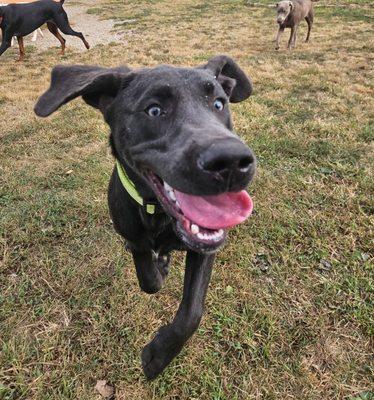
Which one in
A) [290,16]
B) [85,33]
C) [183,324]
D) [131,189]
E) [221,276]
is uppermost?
[131,189]

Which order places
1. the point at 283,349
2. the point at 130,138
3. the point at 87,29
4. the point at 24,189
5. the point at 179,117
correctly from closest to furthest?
the point at 179,117 < the point at 130,138 < the point at 283,349 < the point at 24,189 < the point at 87,29

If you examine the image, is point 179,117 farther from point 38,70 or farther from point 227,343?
point 38,70

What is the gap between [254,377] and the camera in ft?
8.33

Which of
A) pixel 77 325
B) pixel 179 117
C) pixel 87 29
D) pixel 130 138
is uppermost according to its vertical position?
pixel 179 117

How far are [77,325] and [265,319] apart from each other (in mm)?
1325

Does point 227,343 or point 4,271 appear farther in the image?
point 4,271

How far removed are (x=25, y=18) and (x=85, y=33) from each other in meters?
4.13

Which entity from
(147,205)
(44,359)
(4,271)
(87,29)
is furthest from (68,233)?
(87,29)

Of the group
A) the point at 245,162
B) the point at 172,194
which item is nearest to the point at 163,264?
the point at 172,194

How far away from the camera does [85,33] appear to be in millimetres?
13477

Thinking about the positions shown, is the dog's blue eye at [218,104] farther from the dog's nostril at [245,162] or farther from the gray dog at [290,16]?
the gray dog at [290,16]

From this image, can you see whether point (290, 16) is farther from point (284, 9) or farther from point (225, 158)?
point (225, 158)

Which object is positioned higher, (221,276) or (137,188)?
(137,188)

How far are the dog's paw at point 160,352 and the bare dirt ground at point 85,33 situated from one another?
1024 centimetres
